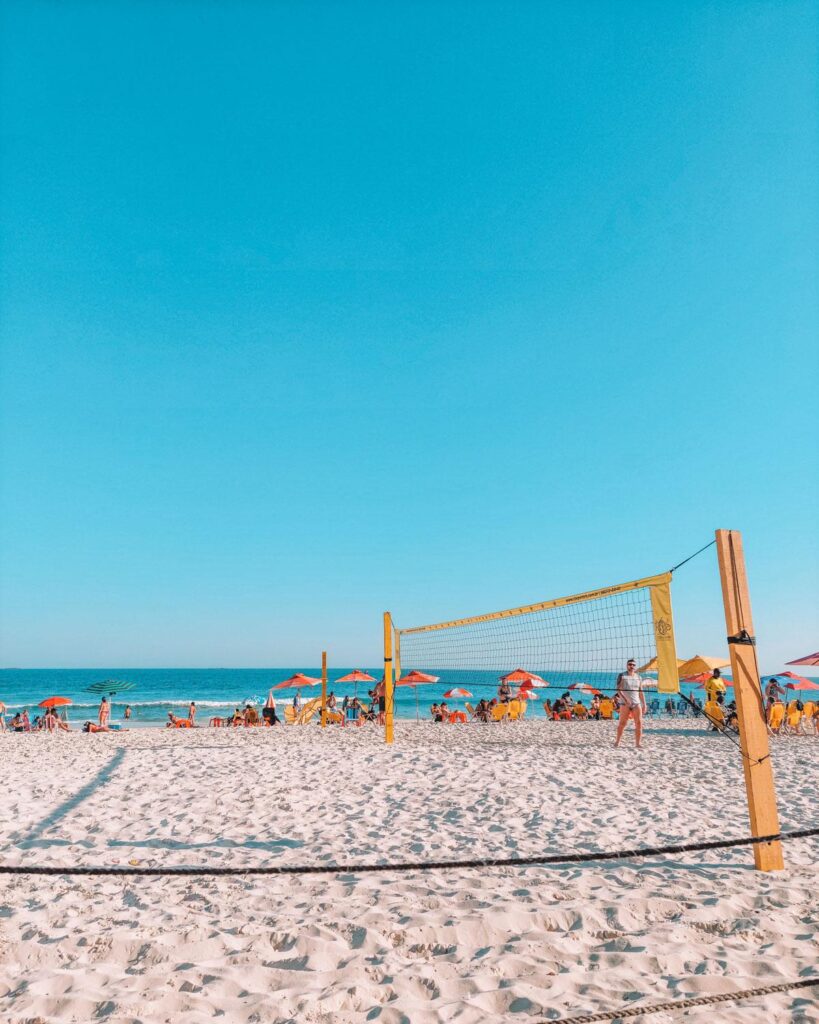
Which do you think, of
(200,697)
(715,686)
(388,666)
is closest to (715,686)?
(715,686)

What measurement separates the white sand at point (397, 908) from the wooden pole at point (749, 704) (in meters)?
0.25

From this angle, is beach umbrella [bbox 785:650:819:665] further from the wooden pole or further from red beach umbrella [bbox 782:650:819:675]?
the wooden pole

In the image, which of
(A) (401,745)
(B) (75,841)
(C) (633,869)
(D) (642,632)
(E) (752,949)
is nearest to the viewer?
(E) (752,949)

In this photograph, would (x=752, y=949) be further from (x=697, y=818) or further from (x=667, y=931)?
(x=697, y=818)

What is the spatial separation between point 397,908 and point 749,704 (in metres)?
2.67

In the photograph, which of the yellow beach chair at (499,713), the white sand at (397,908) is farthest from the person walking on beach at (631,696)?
the yellow beach chair at (499,713)

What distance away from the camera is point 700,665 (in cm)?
1667

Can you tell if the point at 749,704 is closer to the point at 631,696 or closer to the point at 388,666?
the point at 631,696

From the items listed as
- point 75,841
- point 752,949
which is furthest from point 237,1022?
point 75,841

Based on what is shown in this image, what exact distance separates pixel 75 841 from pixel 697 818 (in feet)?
17.5

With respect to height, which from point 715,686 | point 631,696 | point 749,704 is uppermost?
point 749,704

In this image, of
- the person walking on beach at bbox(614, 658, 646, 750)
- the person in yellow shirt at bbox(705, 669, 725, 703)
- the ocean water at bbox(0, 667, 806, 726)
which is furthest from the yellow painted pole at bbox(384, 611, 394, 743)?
A: the ocean water at bbox(0, 667, 806, 726)

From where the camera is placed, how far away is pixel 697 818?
5.63m

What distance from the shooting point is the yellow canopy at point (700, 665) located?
54.2 feet
